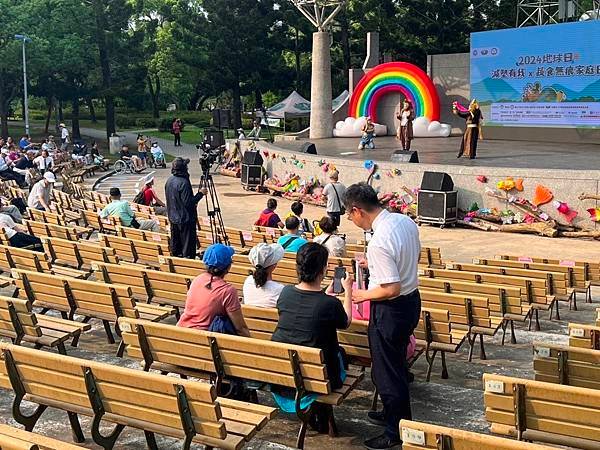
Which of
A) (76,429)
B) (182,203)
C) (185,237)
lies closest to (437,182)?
(185,237)

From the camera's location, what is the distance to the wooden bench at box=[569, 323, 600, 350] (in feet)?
18.0

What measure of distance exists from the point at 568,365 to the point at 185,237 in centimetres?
621

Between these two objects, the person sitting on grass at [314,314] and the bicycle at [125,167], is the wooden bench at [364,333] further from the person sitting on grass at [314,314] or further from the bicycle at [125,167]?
the bicycle at [125,167]

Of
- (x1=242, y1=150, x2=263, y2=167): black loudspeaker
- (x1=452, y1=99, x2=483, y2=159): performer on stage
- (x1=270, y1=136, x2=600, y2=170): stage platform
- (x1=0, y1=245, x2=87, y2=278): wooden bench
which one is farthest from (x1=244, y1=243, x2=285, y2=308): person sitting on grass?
(x1=242, y1=150, x2=263, y2=167): black loudspeaker

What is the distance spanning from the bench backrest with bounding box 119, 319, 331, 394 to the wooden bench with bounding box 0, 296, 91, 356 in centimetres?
101

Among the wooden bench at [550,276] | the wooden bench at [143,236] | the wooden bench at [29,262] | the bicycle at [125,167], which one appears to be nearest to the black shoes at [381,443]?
the wooden bench at [550,276]

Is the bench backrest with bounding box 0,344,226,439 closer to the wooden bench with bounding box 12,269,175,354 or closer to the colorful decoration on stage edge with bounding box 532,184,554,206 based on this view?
the wooden bench with bounding box 12,269,175,354

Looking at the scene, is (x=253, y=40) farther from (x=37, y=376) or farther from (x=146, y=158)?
(x=37, y=376)

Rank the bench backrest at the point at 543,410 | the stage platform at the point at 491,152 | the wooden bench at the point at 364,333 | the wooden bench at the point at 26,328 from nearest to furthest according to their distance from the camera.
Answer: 1. the bench backrest at the point at 543,410
2. the wooden bench at the point at 364,333
3. the wooden bench at the point at 26,328
4. the stage platform at the point at 491,152

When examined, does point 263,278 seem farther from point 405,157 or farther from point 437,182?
point 405,157

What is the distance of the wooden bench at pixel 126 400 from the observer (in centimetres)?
417

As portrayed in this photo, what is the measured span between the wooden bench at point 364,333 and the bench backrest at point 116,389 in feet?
4.96

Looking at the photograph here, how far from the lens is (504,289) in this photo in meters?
7.23

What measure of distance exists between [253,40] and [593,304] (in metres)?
39.8
